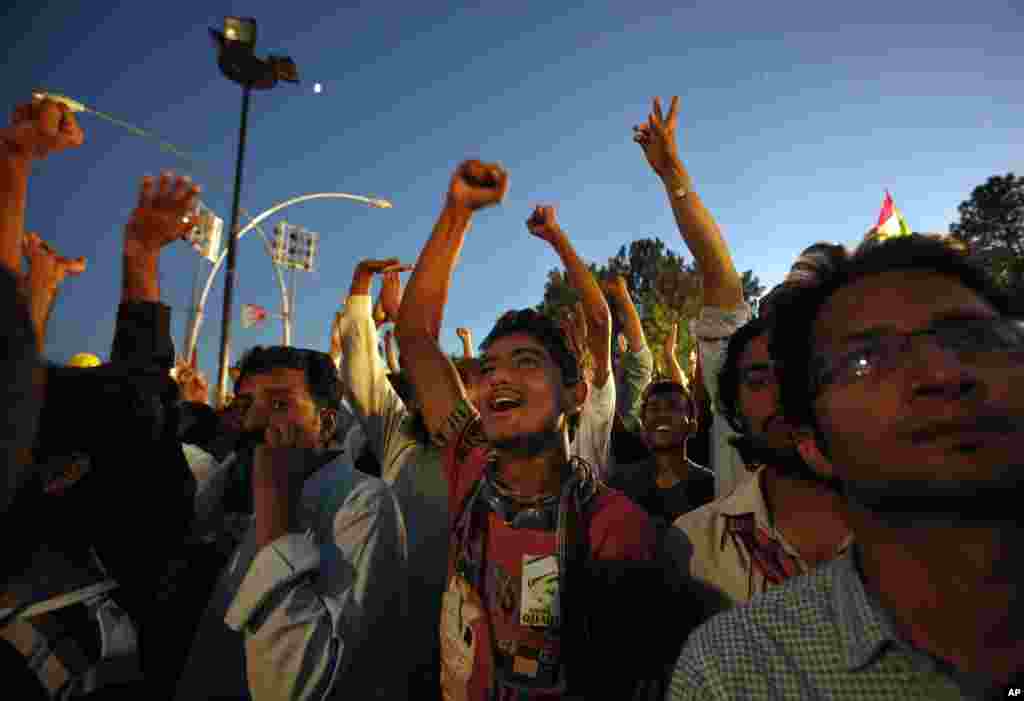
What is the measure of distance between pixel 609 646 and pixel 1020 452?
4.64 feet

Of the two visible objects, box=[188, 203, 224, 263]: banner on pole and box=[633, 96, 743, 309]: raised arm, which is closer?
box=[633, 96, 743, 309]: raised arm

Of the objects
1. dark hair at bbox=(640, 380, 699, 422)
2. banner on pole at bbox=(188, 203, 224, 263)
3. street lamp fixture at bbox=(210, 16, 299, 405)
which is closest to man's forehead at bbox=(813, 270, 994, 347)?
dark hair at bbox=(640, 380, 699, 422)

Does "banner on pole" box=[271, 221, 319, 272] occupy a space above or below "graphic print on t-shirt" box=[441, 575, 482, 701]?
above

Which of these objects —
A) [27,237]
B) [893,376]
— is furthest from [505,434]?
[27,237]

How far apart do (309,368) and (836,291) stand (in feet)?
7.38

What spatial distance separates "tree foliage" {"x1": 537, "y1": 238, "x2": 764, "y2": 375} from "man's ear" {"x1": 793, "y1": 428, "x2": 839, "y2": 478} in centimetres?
2599

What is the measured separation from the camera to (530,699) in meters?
1.74

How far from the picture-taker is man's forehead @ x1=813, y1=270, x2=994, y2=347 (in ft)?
4.17

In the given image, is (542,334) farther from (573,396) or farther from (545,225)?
(545,225)

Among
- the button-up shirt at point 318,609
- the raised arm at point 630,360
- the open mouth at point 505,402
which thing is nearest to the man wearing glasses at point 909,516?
the button-up shirt at point 318,609

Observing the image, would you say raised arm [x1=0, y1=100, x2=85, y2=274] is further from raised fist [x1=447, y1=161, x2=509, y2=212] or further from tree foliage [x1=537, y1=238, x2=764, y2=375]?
tree foliage [x1=537, y1=238, x2=764, y2=375]

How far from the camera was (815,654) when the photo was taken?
1139 mm

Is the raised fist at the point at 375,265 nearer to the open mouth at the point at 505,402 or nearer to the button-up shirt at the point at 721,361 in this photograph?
the open mouth at the point at 505,402

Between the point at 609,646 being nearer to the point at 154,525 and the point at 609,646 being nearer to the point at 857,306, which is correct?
the point at 857,306
